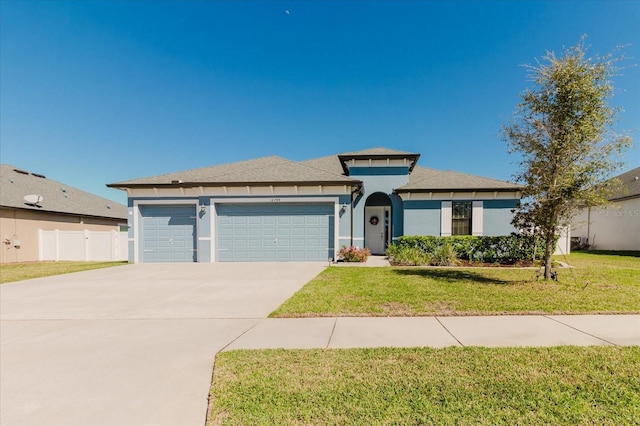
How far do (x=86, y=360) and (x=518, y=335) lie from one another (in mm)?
5900

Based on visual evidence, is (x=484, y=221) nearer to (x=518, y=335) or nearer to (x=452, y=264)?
(x=452, y=264)

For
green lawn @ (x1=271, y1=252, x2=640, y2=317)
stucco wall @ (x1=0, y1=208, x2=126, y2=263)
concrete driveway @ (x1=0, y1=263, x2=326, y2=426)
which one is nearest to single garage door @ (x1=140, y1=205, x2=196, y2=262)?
concrete driveway @ (x1=0, y1=263, x2=326, y2=426)

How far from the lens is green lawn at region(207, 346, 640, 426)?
95.4 inches

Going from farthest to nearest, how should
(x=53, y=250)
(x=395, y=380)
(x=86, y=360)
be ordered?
(x=53, y=250) < (x=86, y=360) < (x=395, y=380)

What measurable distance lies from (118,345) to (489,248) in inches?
513

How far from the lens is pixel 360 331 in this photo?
442 centimetres

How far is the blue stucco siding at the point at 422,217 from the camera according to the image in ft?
47.6

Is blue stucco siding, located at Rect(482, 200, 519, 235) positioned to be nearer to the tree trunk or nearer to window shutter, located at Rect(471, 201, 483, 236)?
window shutter, located at Rect(471, 201, 483, 236)

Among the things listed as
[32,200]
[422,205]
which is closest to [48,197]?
[32,200]

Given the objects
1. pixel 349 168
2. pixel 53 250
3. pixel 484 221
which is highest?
pixel 349 168

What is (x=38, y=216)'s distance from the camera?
17.2 meters

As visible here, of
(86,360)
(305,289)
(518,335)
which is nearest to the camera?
(86,360)

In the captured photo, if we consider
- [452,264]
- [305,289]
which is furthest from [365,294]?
[452,264]

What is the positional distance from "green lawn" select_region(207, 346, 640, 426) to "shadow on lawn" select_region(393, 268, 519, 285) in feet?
15.1
